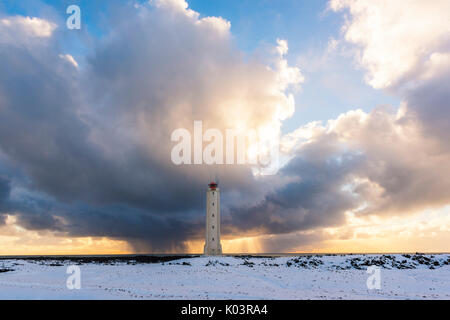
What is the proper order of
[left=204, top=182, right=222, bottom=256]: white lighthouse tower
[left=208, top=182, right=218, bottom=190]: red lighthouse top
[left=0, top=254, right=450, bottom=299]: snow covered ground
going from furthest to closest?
[left=208, top=182, right=218, bottom=190]: red lighthouse top, [left=204, top=182, right=222, bottom=256]: white lighthouse tower, [left=0, top=254, right=450, bottom=299]: snow covered ground

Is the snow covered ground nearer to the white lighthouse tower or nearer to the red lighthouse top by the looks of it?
the white lighthouse tower

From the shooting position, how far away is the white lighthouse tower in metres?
59.2

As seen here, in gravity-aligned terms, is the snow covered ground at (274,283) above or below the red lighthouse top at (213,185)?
below

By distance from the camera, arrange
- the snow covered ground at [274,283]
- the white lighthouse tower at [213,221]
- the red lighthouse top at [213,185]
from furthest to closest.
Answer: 1. the red lighthouse top at [213,185]
2. the white lighthouse tower at [213,221]
3. the snow covered ground at [274,283]

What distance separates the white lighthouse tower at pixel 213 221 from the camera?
59.2m

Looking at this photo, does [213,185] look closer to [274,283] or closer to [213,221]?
[213,221]

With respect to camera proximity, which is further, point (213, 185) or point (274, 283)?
point (213, 185)

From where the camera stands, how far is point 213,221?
197 feet

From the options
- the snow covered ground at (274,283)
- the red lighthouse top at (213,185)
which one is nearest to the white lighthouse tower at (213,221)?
the red lighthouse top at (213,185)

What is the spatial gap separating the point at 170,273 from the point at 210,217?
75.7 ft

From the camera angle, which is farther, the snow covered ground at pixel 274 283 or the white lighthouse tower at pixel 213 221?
the white lighthouse tower at pixel 213 221

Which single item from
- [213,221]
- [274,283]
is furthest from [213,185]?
[274,283]

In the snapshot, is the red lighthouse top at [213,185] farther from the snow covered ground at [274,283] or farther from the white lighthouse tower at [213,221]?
the snow covered ground at [274,283]

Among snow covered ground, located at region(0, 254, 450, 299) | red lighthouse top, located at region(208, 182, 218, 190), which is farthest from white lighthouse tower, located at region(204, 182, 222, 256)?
snow covered ground, located at region(0, 254, 450, 299)
